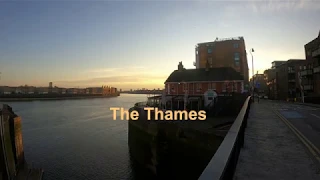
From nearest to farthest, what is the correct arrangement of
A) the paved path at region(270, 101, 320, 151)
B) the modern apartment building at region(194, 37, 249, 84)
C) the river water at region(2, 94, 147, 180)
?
the paved path at region(270, 101, 320, 151) < the river water at region(2, 94, 147, 180) < the modern apartment building at region(194, 37, 249, 84)

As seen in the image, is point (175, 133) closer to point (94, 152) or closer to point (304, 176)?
point (94, 152)

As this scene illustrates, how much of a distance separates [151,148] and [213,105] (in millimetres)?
16133

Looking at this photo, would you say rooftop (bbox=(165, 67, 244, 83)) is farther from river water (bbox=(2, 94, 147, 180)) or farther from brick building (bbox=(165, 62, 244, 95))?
river water (bbox=(2, 94, 147, 180))

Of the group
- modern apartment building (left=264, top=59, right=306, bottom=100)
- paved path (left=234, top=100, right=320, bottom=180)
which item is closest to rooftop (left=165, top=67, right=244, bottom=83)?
modern apartment building (left=264, top=59, right=306, bottom=100)

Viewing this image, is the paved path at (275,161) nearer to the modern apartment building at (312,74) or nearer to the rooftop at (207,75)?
the rooftop at (207,75)

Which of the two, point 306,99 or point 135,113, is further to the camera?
point 306,99

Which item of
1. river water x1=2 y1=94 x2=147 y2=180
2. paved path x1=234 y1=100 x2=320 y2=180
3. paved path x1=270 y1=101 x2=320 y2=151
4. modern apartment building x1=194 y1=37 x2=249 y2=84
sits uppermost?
modern apartment building x1=194 y1=37 x2=249 y2=84

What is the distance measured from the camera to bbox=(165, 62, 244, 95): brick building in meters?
48.9

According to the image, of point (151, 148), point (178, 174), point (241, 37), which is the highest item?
point (241, 37)

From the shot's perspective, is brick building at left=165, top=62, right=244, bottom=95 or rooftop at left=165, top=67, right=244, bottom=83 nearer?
brick building at left=165, top=62, right=244, bottom=95

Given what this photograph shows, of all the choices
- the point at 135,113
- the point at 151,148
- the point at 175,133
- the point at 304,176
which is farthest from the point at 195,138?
the point at 304,176

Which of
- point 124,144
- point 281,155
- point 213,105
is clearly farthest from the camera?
point 213,105

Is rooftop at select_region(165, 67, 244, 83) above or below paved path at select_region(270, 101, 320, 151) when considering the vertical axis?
above

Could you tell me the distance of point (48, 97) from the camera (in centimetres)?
19988
